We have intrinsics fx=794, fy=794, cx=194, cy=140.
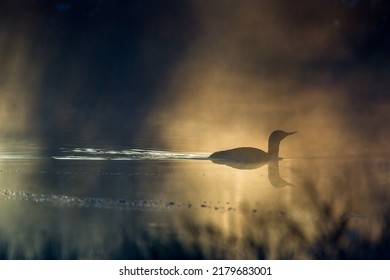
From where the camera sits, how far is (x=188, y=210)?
4547 millimetres

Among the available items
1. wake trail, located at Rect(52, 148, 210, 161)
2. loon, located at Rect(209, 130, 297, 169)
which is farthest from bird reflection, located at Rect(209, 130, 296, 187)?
wake trail, located at Rect(52, 148, 210, 161)

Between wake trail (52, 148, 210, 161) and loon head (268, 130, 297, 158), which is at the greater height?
loon head (268, 130, 297, 158)

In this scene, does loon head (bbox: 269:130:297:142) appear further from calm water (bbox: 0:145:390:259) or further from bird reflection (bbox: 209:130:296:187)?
calm water (bbox: 0:145:390:259)

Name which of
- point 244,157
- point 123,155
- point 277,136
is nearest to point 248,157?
point 244,157

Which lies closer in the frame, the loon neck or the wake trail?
the wake trail

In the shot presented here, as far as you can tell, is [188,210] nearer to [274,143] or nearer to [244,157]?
[244,157]

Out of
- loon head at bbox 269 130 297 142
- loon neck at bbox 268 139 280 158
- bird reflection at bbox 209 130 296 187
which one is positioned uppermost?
loon head at bbox 269 130 297 142

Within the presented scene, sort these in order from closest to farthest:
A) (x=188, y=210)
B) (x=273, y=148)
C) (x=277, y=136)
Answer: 1. (x=188, y=210)
2. (x=273, y=148)
3. (x=277, y=136)

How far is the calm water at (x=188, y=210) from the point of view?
3.84 metres

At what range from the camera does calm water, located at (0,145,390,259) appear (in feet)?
12.6

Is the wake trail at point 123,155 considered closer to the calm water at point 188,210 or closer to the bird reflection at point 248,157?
the bird reflection at point 248,157
